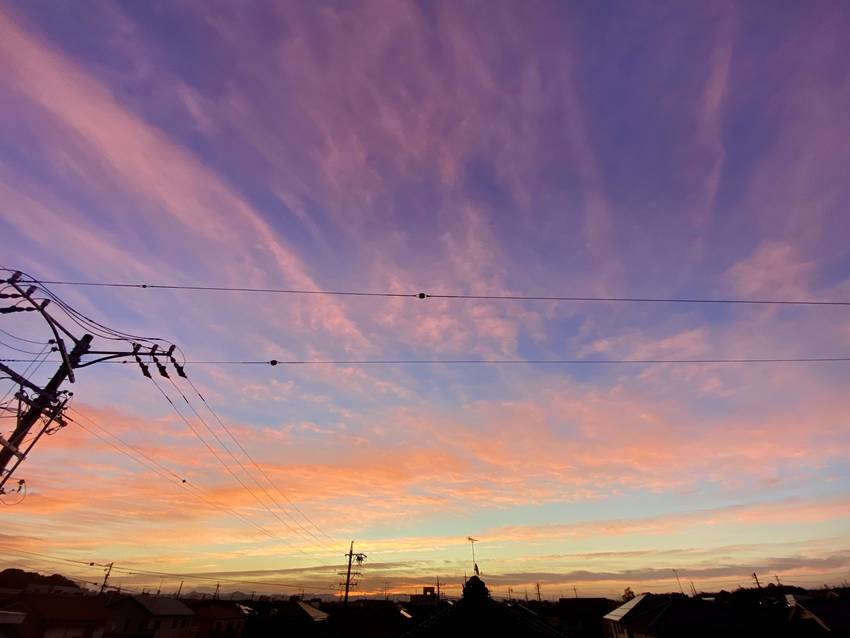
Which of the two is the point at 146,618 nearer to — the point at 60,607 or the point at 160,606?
the point at 160,606

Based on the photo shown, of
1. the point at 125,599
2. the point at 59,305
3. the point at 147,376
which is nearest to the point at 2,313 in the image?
the point at 59,305

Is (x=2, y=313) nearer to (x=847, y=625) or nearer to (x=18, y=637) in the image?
(x=18, y=637)

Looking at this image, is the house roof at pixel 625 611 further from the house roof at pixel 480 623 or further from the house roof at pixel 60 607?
the house roof at pixel 60 607

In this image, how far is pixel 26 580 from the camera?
96750 millimetres

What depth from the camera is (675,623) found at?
41.7 m

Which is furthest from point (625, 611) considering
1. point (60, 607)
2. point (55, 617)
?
point (60, 607)

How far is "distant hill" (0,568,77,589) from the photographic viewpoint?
90.3 metres

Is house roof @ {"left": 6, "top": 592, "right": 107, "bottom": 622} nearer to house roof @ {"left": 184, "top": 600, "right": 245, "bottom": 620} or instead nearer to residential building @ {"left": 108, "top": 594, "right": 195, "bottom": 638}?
residential building @ {"left": 108, "top": 594, "right": 195, "bottom": 638}

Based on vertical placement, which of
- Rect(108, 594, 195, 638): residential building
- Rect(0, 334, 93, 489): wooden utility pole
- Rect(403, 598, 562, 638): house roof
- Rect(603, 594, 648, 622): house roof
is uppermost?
Rect(0, 334, 93, 489): wooden utility pole

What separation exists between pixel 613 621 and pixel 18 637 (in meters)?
69.8

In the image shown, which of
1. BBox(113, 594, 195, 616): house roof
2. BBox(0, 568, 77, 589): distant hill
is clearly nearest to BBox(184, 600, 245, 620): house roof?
BBox(113, 594, 195, 616): house roof

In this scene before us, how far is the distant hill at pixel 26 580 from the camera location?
90325mm

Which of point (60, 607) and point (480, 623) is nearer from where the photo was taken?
point (480, 623)

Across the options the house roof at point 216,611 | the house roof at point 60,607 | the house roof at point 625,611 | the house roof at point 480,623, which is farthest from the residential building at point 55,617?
the house roof at point 625,611
